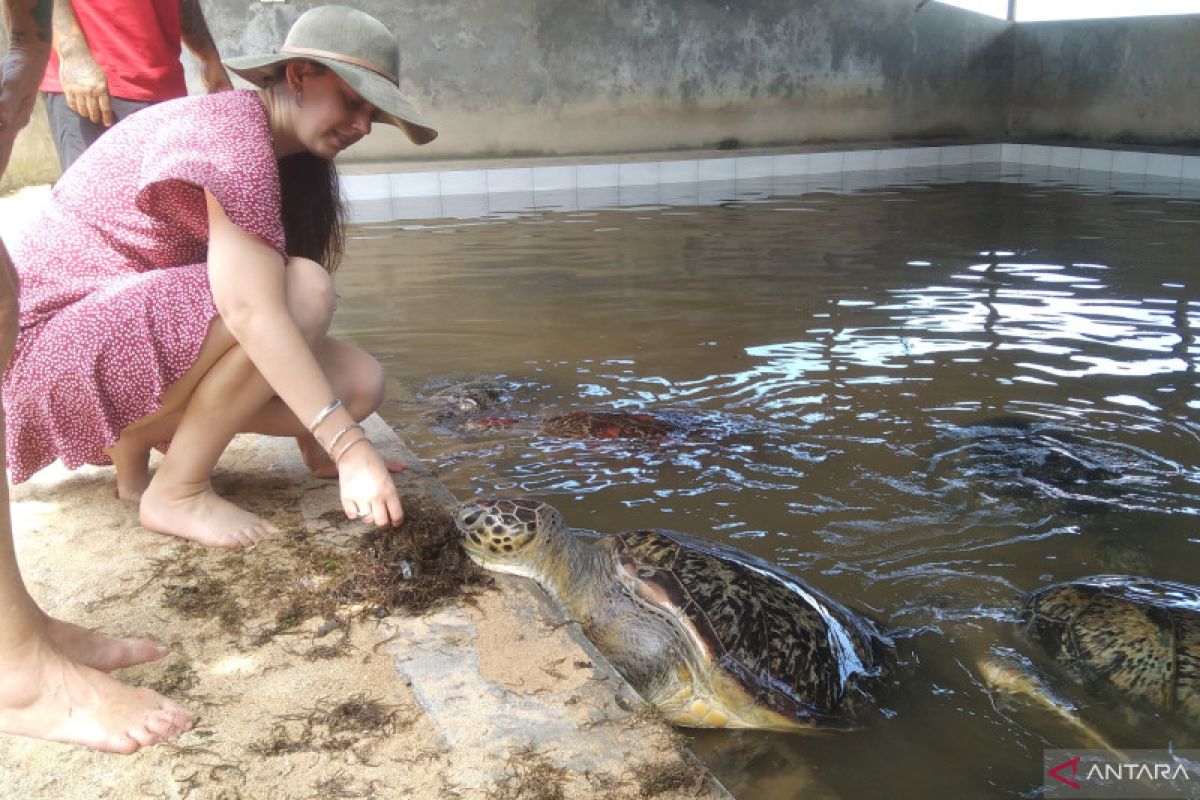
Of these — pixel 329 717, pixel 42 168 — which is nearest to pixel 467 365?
pixel 329 717

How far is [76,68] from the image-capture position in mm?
2994

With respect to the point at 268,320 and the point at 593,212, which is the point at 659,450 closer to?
the point at 268,320

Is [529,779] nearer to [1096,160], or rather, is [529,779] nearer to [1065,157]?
[1096,160]

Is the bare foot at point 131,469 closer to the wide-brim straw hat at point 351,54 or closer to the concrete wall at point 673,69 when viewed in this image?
the wide-brim straw hat at point 351,54

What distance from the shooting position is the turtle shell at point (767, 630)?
6.97 feet

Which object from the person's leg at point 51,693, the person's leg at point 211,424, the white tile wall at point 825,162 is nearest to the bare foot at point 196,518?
the person's leg at point 211,424

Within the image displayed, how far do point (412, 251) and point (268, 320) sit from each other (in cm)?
603

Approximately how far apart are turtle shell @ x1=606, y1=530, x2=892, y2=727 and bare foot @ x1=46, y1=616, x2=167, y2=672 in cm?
115

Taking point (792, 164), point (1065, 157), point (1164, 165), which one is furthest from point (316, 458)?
point (1065, 157)

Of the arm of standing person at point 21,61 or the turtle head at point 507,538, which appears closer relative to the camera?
the arm of standing person at point 21,61

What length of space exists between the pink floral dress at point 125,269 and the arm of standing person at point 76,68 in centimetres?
108

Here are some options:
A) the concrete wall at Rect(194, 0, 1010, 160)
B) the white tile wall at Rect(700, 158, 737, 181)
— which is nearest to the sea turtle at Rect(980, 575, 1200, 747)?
the concrete wall at Rect(194, 0, 1010, 160)

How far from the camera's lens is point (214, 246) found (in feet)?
6.35

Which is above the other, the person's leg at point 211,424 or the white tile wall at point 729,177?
the white tile wall at point 729,177
